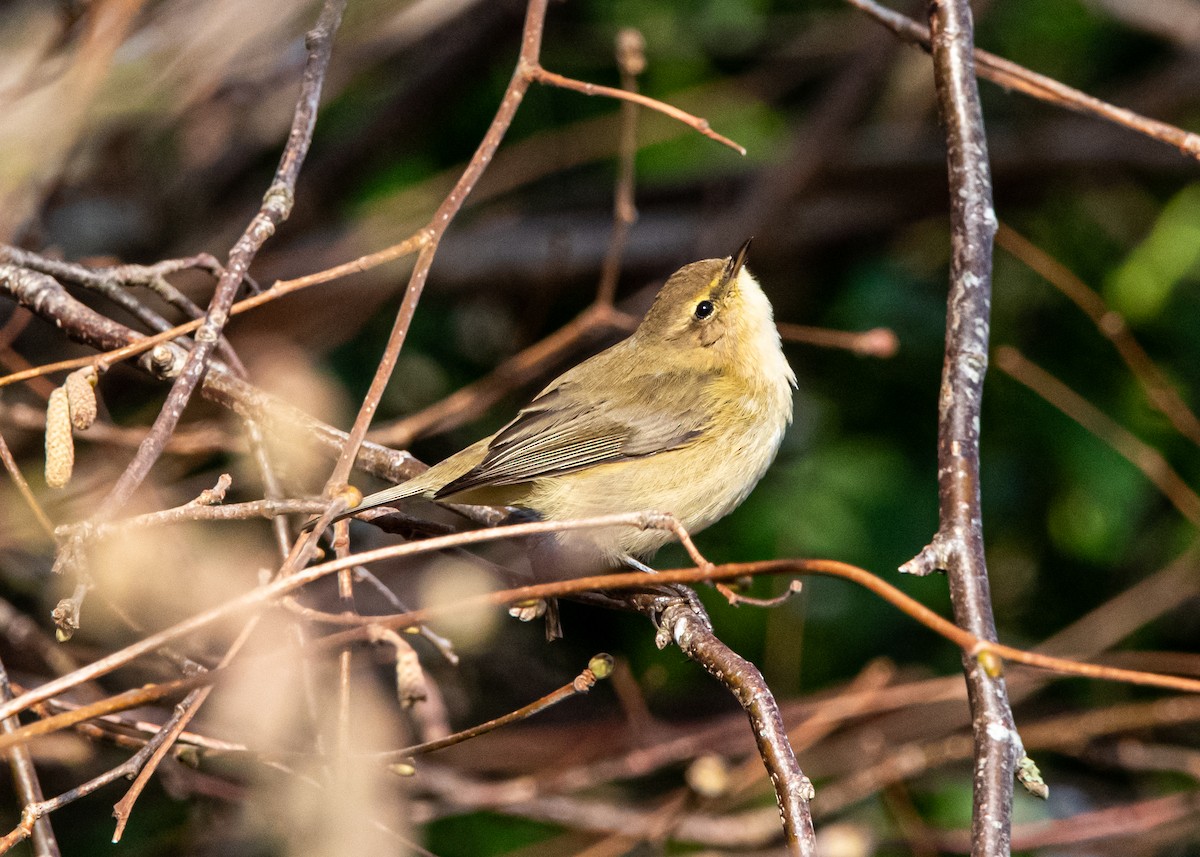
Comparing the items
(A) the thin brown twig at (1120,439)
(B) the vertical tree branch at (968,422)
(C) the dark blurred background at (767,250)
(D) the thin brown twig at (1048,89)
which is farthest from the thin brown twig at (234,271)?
(A) the thin brown twig at (1120,439)

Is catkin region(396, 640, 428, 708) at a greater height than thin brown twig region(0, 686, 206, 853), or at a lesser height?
greater

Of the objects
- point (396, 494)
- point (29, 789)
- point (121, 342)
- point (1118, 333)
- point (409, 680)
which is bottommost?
point (29, 789)

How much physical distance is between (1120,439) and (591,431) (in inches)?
86.4

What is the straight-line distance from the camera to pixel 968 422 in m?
2.69

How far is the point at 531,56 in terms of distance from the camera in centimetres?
274

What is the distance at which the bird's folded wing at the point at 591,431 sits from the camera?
3.75 meters

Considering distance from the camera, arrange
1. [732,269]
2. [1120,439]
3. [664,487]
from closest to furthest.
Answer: [664,487]
[732,269]
[1120,439]

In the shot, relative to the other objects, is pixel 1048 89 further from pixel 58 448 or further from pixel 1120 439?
pixel 58 448

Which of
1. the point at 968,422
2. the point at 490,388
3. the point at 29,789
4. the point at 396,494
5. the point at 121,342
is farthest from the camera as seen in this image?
the point at 490,388

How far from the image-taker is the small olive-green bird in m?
3.74

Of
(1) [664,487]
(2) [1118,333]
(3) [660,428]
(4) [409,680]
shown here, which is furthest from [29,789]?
(2) [1118,333]

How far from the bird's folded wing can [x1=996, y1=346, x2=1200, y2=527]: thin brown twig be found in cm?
132

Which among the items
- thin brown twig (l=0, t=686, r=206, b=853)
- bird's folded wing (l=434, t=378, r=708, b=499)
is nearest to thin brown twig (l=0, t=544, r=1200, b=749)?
thin brown twig (l=0, t=686, r=206, b=853)

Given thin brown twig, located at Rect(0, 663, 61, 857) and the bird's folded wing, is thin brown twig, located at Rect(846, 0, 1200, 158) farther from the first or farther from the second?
thin brown twig, located at Rect(0, 663, 61, 857)
